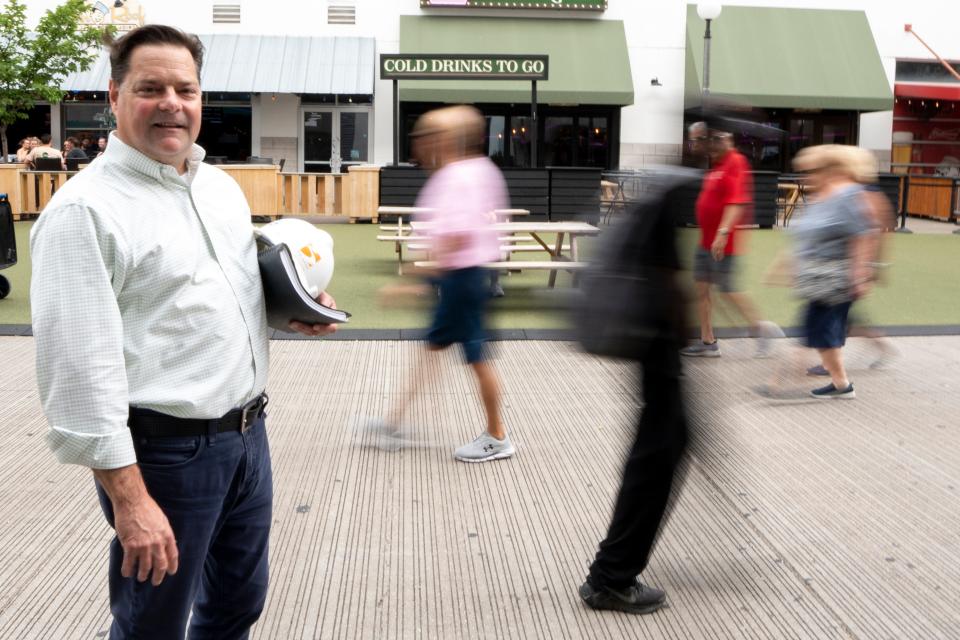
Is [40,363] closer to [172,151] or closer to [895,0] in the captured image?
[172,151]

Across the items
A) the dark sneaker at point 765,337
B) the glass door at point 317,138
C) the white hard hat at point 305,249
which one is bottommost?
the dark sneaker at point 765,337

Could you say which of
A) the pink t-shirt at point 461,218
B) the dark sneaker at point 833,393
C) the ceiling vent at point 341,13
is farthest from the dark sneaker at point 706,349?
the ceiling vent at point 341,13

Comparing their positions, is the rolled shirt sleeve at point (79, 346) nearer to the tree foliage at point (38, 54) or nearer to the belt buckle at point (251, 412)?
the belt buckle at point (251, 412)

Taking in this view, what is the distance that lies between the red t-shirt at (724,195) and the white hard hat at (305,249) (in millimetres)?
5226

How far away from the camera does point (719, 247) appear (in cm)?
788

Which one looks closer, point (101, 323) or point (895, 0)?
point (101, 323)

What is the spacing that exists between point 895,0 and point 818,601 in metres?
26.7

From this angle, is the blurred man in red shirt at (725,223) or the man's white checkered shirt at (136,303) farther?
the blurred man in red shirt at (725,223)

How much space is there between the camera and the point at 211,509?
A: 8.27ft

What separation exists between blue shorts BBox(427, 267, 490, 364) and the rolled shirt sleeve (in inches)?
131

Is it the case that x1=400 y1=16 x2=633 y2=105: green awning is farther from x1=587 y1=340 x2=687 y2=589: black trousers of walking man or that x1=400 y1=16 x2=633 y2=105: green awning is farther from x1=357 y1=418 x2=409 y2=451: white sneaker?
x1=587 y1=340 x2=687 y2=589: black trousers of walking man

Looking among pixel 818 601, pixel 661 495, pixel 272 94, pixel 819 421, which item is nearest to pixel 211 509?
pixel 661 495

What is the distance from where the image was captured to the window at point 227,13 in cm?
2623

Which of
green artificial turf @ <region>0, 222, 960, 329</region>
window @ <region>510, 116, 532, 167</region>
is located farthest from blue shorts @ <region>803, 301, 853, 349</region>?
window @ <region>510, 116, 532, 167</region>
